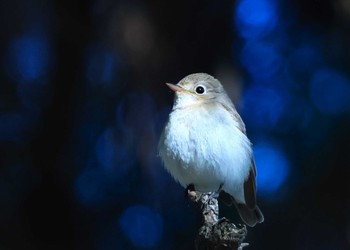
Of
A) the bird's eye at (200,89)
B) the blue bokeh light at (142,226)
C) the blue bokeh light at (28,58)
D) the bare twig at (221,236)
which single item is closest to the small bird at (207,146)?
the bird's eye at (200,89)

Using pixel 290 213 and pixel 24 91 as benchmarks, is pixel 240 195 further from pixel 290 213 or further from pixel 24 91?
pixel 24 91

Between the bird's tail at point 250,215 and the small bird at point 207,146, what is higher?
the small bird at point 207,146

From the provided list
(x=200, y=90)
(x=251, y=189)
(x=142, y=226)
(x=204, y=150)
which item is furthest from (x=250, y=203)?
(x=142, y=226)

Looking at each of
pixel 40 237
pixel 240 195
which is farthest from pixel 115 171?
pixel 240 195

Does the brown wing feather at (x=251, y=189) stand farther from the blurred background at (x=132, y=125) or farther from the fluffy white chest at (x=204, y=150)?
the blurred background at (x=132, y=125)

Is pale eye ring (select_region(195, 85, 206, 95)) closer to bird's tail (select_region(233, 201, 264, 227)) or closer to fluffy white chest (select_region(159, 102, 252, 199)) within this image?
fluffy white chest (select_region(159, 102, 252, 199))

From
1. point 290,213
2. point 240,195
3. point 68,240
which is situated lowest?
point 68,240

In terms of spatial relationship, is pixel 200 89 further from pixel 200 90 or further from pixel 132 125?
pixel 132 125
